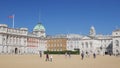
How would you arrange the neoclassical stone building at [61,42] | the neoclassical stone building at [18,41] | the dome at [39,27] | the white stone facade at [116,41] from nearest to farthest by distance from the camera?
1. the neoclassical stone building at [18,41]
2. the neoclassical stone building at [61,42]
3. the white stone facade at [116,41]
4. the dome at [39,27]

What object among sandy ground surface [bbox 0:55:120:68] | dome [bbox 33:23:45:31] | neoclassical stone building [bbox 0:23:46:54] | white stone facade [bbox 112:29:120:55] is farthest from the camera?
dome [bbox 33:23:45:31]

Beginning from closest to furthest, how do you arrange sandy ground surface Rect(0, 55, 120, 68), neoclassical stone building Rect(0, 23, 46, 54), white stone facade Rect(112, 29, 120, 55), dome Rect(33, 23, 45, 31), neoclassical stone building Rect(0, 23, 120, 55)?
sandy ground surface Rect(0, 55, 120, 68) < neoclassical stone building Rect(0, 23, 46, 54) < neoclassical stone building Rect(0, 23, 120, 55) < white stone facade Rect(112, 29, 120, 55) < dome Rect(33, 23, 45, 31)

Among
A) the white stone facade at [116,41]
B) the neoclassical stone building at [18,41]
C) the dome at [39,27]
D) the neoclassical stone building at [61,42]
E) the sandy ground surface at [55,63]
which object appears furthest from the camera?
the dome at [39,27]

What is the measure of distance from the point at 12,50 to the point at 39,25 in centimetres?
4443

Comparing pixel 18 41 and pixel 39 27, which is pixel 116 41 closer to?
pixel 18 41

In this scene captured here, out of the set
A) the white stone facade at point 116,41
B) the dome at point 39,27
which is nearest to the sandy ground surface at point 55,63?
the white stone facade at point 116,41

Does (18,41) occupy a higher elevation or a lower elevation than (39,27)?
lower

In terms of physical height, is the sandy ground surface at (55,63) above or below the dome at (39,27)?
below

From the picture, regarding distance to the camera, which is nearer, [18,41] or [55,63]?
[55,63]

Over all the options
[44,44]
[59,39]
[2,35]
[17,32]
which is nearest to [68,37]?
[59,39]

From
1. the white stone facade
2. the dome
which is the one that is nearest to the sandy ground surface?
the white stone facade

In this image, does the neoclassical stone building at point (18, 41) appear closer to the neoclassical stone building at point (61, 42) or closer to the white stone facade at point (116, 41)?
the neoclassical stone building at point (61, 42)

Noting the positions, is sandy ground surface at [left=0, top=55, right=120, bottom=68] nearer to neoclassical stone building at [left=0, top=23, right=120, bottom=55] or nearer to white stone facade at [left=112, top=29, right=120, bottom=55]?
neoclassical stone building at [left=0, top=23, right=120, bottom=55]

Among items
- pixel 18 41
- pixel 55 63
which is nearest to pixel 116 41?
pixel 18 41
